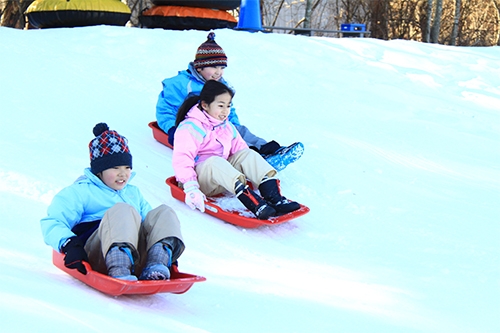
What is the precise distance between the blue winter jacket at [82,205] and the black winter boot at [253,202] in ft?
3.04

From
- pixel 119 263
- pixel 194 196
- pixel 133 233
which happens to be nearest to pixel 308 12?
pixel 194 196

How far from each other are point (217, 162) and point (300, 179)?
1.07m

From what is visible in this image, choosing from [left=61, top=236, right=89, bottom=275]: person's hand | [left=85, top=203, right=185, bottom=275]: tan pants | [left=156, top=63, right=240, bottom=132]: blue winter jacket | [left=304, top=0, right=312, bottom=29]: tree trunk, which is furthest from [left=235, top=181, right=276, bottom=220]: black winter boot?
[left=304, top=0, right=312, bottom=29]: tree trunk

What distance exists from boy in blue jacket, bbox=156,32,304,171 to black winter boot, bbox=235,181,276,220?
736 mm

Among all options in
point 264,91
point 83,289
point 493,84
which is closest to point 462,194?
point 264,91

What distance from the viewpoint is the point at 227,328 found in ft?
8.00

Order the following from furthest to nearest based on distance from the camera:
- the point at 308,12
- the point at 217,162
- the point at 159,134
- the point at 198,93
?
the point at 308,12, the point at 159,134, the point at 198,93, the point at 217,162

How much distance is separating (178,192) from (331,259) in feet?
3.27

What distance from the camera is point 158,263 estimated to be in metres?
2.57

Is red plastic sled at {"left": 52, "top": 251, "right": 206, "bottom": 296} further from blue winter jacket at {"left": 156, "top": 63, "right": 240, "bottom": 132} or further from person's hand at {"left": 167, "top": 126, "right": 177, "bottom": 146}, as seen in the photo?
blue winter jacket at {"left": 156, "top": 63, "right": 240, "bottom": 132}

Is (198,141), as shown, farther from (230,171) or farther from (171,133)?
(171,133)

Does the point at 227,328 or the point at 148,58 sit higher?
the point at 148,58

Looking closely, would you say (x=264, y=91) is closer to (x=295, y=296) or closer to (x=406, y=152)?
(x=406, y=152)

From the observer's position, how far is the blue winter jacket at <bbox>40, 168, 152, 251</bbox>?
261cm
